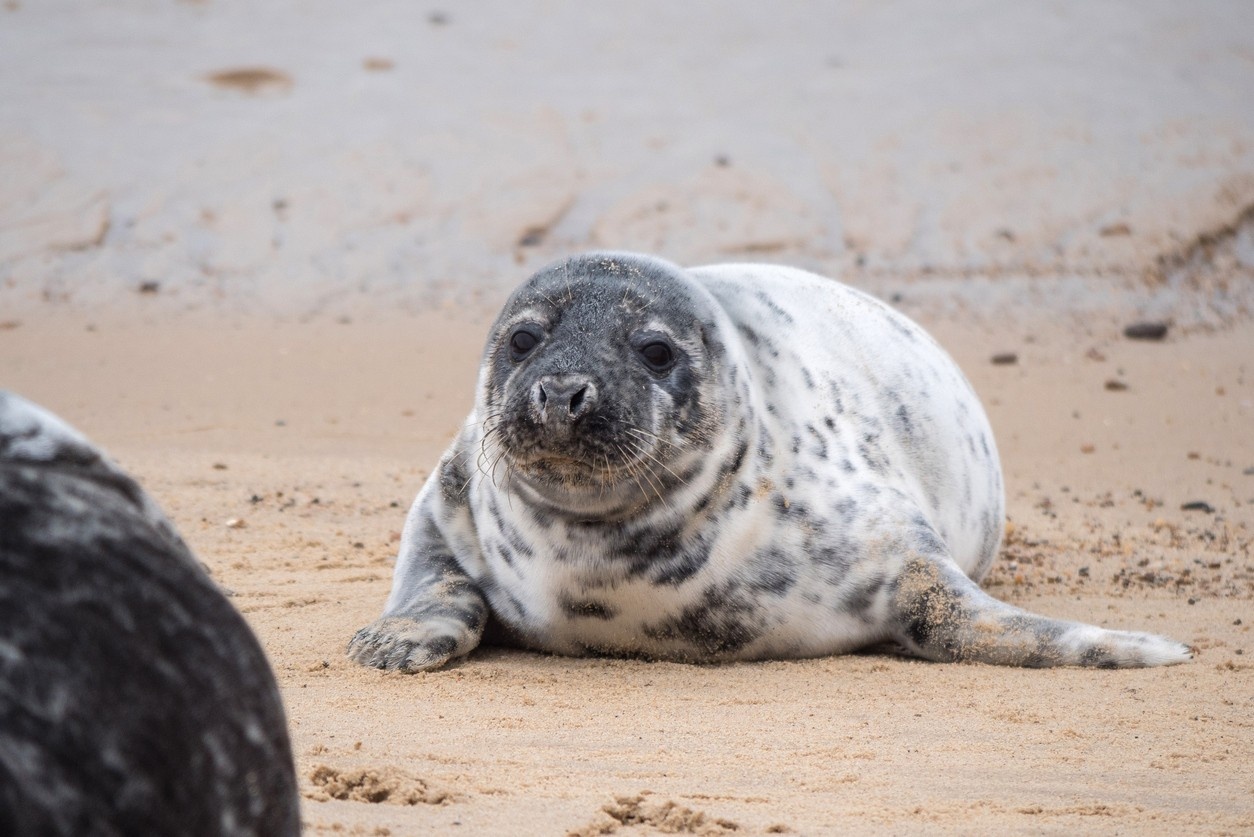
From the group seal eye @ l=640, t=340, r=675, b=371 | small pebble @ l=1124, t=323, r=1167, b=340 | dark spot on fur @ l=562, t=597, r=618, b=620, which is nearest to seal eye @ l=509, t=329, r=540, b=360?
seal eye @ l=640, t=340, r=675, b=371

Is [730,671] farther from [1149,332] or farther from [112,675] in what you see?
[1149,332]

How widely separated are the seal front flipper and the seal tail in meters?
1.08

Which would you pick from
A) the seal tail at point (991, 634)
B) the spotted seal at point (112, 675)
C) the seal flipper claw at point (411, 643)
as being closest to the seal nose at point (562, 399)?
the seal flipper claw at point (411, 643)

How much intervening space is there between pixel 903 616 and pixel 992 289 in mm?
7068

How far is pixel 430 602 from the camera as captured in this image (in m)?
3.74

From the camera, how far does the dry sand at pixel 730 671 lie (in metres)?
2.37

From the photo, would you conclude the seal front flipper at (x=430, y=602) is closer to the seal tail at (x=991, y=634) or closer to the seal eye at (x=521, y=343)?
the seal eye at (x=521, y=343)

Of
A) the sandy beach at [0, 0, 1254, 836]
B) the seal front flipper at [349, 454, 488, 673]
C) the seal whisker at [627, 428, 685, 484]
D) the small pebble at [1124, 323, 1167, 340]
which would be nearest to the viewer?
the sandy beach at [0, 0, 1254, 836]

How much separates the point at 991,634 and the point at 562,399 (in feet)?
3.94

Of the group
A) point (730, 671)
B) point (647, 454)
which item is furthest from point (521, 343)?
point (730, 671)

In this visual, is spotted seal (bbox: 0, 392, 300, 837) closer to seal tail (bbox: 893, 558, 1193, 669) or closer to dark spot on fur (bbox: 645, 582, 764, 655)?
dark spot on fur (bbox: 645, 582, 764, 655)

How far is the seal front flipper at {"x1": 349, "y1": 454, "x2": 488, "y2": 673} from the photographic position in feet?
11.5

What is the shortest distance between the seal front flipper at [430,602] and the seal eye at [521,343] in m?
0.62

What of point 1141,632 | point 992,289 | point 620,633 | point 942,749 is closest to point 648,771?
point 942,749
